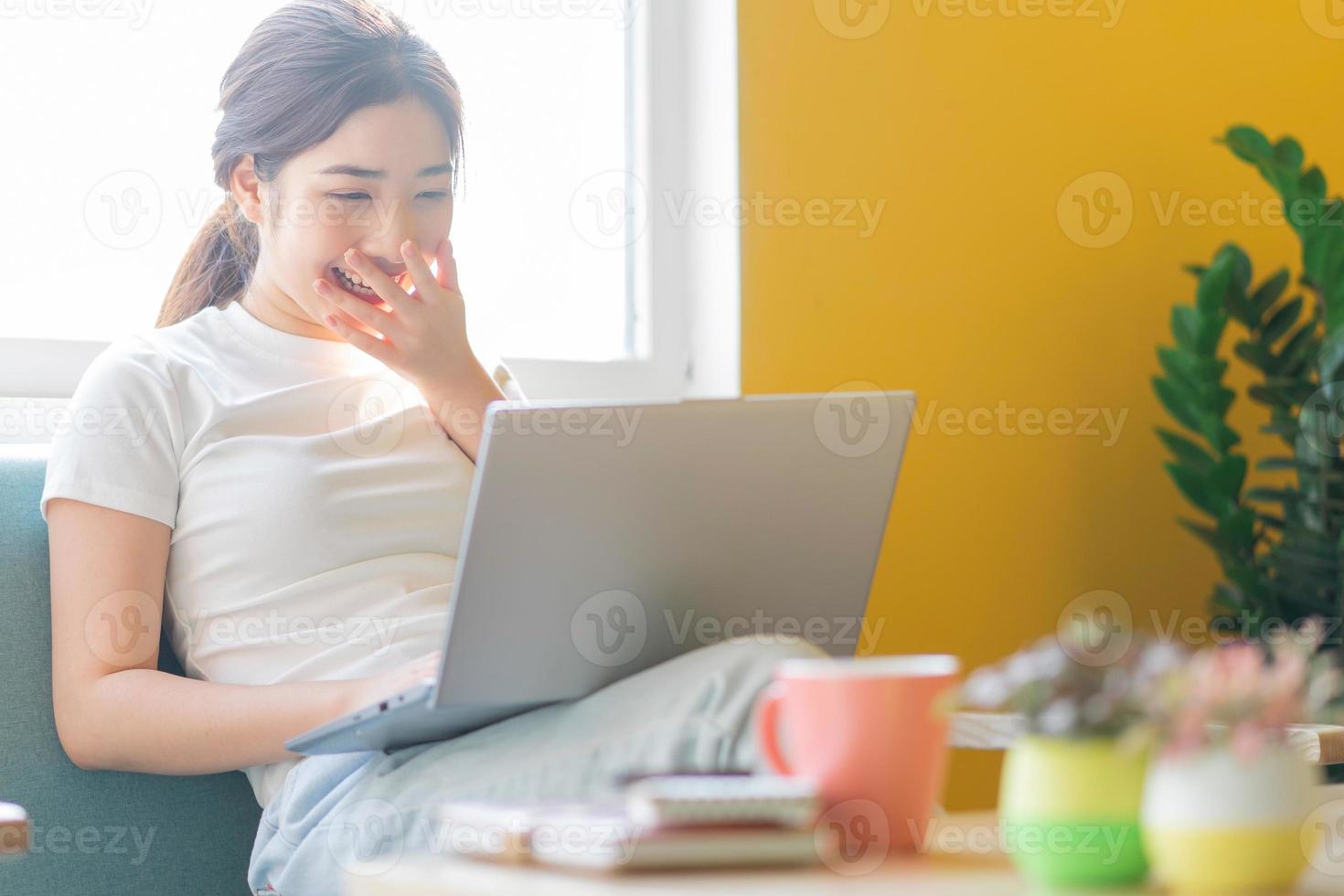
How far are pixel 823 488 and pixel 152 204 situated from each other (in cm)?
107

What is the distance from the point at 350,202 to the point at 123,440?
34cm

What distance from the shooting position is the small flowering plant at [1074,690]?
2.43ft

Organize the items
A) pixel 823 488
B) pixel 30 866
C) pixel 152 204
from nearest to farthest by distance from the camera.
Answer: pixel 823 488
pixel 30 866
pixel 152 204

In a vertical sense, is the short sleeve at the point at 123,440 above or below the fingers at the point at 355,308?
below

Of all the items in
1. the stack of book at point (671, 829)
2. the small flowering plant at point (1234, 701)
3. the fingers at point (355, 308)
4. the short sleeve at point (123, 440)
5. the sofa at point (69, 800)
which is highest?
the fingers at point (355, 308)

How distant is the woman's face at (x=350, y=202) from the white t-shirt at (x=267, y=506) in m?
0.12

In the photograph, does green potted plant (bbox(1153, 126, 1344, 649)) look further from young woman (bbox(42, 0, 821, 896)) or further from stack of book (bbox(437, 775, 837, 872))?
stack of book (bbox(437, 775, 837, 872))

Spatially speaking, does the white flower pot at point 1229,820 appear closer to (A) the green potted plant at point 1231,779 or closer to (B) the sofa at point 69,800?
(A) the green potted plant at point 1231,779

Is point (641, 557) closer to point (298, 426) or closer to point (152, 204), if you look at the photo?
point (298, 426)

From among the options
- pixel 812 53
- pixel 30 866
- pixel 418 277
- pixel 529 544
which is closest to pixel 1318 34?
pixel 812 53

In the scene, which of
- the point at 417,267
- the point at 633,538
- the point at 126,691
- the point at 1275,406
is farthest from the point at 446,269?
the point at 1275,406

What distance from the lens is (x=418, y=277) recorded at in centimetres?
158

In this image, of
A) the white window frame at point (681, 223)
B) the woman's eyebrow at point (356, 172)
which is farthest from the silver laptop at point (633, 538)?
the white window frame at point (681, 223)

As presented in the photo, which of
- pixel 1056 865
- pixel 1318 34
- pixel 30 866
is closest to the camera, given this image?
pixel 1056 865
